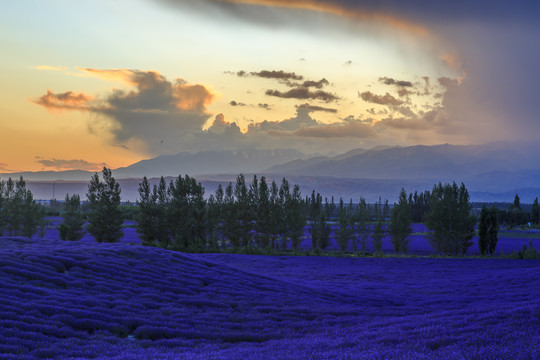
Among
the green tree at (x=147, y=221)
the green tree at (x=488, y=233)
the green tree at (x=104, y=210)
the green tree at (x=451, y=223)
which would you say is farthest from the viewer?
the green tree at (x=451, y=223)

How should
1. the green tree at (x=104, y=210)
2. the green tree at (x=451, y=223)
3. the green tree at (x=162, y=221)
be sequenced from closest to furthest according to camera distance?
the green tree at (x=104, y=210)
the green tree at (x=162, y=221)
the green tree at (x=451, y=223)

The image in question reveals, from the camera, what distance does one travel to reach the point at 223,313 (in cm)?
1603

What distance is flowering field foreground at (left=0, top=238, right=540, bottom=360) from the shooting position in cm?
980

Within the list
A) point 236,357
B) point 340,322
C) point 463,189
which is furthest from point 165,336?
point 463,189

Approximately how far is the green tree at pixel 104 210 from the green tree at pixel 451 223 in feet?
177

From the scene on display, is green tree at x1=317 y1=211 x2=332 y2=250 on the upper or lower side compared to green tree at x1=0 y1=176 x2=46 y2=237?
lower

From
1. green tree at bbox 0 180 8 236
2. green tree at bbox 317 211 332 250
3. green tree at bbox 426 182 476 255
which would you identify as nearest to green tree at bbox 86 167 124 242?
green tree at bbox 0 180 8 236

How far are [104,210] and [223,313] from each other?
53201 mm

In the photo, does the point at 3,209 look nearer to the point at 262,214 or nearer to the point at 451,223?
the point at 262,214

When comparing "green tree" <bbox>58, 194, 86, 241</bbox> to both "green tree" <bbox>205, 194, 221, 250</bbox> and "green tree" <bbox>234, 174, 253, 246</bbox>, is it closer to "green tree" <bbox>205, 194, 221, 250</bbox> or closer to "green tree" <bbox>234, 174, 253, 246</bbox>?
"green tree" <bbox>205, 194, 221, 250</bbox>

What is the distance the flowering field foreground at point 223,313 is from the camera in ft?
32.2

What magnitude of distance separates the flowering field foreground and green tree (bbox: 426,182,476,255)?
41.2m

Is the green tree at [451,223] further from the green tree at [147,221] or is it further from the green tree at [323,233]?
the green tree at [147,221]

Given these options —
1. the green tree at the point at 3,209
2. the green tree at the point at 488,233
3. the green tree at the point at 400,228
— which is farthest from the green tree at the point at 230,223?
the green tree at the point at 488,233
